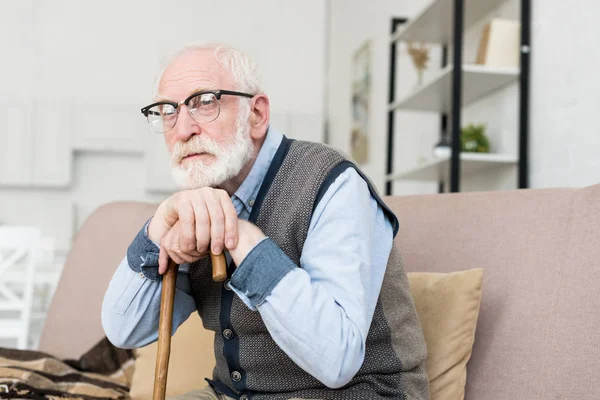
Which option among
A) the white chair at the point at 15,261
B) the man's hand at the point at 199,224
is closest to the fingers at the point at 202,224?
the man's hand at the point at 199,224

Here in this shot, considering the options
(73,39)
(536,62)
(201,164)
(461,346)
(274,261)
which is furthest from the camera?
(73,39)

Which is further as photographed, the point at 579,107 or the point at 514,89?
the point at 514,89

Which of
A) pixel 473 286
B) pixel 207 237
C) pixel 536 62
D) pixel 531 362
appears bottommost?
pixel 531 362

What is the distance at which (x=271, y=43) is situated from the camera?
6.25m

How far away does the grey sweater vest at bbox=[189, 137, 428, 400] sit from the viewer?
113 cm

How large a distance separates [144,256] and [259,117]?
1.09 feet

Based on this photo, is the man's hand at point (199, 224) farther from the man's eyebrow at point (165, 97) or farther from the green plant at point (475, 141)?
the green plant at point (475, 141)

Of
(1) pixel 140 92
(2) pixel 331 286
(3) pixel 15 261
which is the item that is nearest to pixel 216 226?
(2) pixel 331 286

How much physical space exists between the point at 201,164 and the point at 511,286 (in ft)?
2.24

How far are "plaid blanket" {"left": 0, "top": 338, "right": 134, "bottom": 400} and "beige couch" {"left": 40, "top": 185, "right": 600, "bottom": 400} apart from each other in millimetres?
822

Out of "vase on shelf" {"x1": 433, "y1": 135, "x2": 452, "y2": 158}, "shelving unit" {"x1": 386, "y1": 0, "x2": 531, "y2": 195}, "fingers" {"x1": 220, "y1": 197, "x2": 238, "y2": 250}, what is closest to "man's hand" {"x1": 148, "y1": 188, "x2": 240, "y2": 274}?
"fingers" {"x1": 220, "y1": 197, "x2": 238, "y2": 250}

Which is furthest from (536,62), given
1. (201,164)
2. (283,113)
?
(283,113)

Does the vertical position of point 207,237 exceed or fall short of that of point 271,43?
it falls short

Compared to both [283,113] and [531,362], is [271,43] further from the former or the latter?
[531,362]
